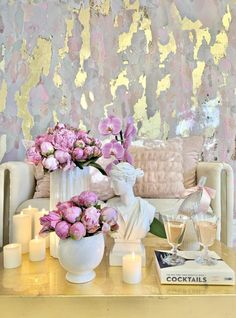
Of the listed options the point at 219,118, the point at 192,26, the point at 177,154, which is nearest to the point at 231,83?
the point at 219,118

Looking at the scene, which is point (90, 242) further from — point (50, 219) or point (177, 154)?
point (177, 154)

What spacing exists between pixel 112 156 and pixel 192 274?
458 millimetres

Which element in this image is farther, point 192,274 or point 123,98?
point 123,98

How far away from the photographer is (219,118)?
99.7 inches

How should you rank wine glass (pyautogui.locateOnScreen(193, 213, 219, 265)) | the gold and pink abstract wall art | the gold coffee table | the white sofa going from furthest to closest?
the gold and pink abstract wall art < the white sofa < wine glass (pyautogui.locateOnScreen(193, 213, 219, 265)) < the gold coffee table

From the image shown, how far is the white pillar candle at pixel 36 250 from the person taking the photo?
1.10 m

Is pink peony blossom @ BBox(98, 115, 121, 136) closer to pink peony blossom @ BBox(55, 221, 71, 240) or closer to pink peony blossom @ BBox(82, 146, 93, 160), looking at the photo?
pink peony blossom @ BBox(82, 146, 93, 160)

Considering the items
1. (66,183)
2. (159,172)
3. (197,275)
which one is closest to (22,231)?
(66,183)

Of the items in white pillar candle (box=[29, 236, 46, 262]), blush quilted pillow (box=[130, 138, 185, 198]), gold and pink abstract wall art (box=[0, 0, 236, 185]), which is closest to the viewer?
white pillar candle (box=[29, 236, 46, 262])

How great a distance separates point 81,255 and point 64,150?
1.15 ft

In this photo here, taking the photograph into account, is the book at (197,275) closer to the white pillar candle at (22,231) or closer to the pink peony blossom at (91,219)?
the pink peony blossom at (91,219)

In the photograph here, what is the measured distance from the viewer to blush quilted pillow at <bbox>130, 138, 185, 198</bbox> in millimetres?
2012

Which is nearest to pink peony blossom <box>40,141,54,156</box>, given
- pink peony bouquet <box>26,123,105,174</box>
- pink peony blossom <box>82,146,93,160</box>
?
pink peony bouquet <box>26,123,105,174</box>

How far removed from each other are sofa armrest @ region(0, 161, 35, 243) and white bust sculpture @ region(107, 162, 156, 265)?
40.8 inches
